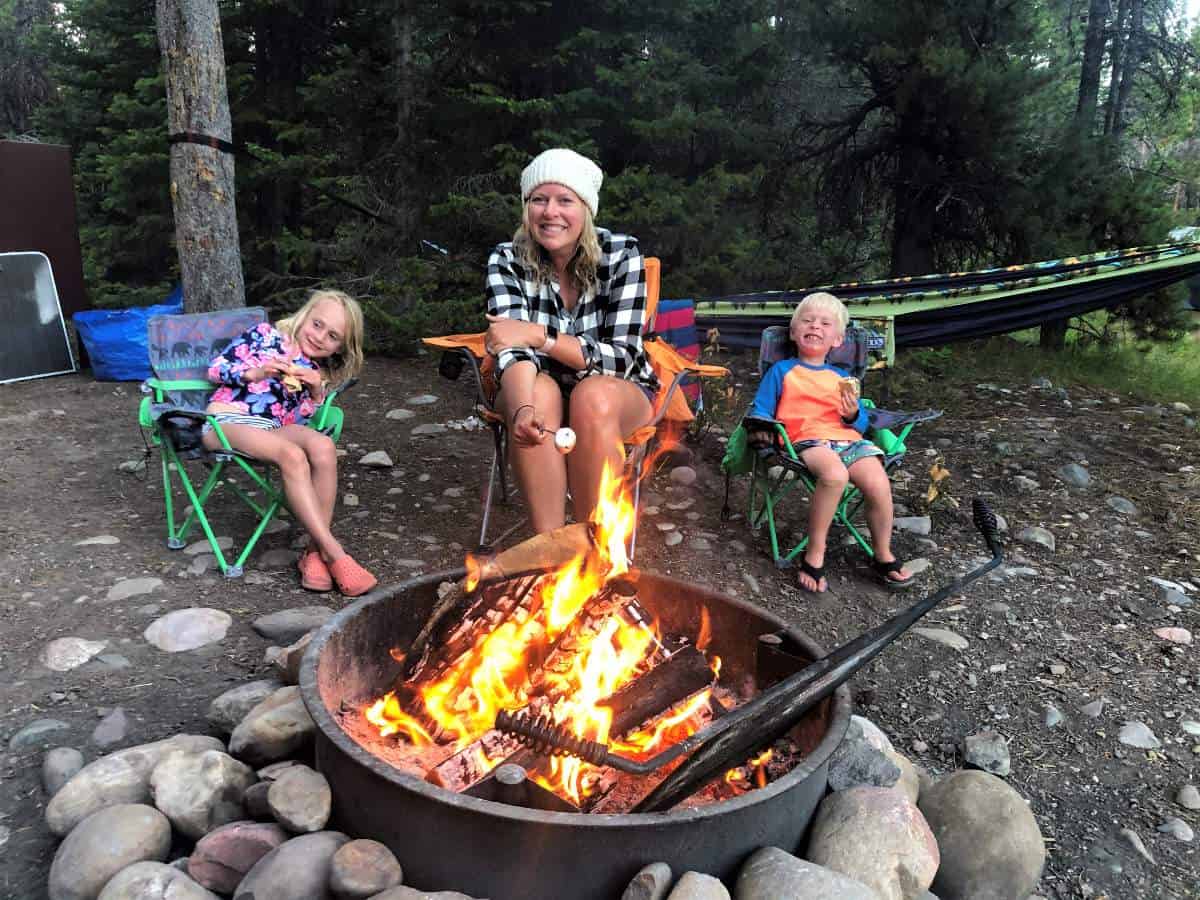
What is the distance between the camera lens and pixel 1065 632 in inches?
108

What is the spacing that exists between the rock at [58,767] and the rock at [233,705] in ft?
0.87

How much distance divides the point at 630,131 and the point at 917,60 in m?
1.89

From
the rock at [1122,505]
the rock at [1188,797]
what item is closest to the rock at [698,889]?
the rock at [1188,797]

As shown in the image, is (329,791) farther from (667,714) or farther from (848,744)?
(848,744)

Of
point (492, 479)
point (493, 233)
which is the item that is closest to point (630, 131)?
point (493, 233)

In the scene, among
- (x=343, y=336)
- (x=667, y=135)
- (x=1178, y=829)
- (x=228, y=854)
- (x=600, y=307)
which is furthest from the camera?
(x=667, y=135)

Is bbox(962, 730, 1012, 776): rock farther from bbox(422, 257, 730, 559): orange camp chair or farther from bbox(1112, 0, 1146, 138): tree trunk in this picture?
bbox(1112, 0, 1146, 138): tree trunk

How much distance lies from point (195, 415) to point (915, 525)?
2.68 m

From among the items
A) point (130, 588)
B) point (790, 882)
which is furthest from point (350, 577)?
point (790, 882)

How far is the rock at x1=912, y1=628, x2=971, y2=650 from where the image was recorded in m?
2.68

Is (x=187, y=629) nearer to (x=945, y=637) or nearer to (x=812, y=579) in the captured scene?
(x=812, y=579)

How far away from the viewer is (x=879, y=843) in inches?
61.1

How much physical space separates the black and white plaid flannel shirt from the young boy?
0.58m

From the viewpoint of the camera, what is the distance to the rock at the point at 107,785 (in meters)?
1.65
